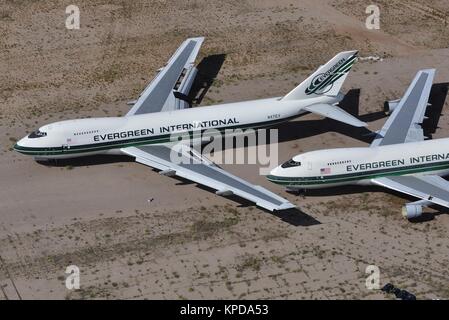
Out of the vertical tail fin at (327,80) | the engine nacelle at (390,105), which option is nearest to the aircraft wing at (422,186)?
the vertical tail fin at (327,80)

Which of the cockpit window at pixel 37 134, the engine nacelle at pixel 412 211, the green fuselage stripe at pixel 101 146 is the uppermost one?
the cockpit window at pixel 37 134

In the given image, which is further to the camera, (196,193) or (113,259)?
(196,193)

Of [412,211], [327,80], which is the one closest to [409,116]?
[327,80]

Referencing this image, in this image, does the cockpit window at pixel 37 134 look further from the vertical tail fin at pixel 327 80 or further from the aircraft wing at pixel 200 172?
the vertical tail fin at pixel 327 80

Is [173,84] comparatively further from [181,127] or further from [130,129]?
[130,129]

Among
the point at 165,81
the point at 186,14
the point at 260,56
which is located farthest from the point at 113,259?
the point at 186,14

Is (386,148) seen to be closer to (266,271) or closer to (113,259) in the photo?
(266,271)
